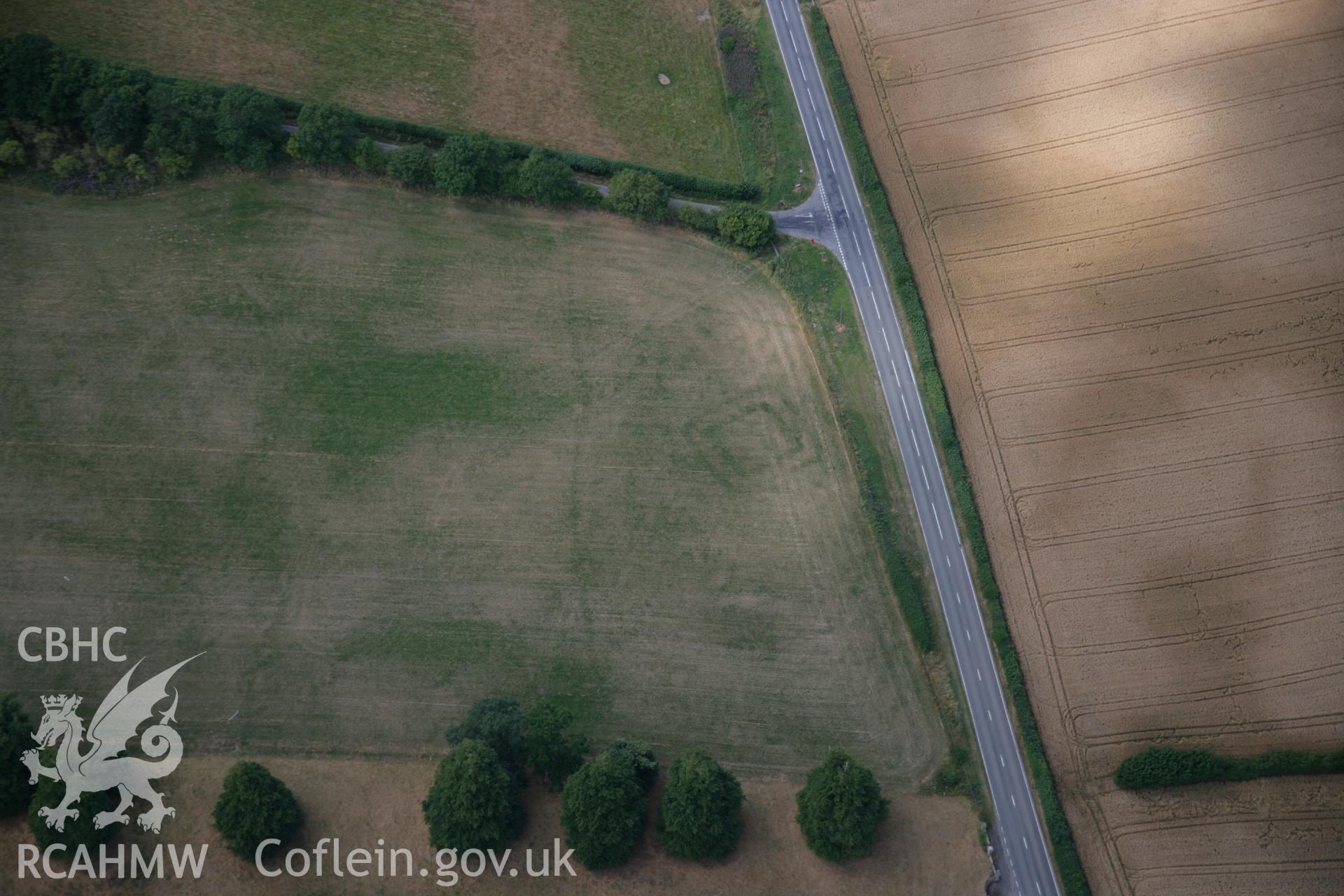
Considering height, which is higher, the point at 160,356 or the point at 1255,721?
the point at 160,356

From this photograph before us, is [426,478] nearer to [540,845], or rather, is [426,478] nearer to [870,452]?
[540,845]

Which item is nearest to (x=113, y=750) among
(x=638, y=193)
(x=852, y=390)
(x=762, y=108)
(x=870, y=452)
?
(x=638, y=193)

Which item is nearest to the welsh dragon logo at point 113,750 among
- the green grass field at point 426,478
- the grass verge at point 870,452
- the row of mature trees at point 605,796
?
the green grass field at point 426,478

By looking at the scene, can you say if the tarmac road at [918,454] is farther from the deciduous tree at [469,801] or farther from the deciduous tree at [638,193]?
the deciduous tree at [469,801]

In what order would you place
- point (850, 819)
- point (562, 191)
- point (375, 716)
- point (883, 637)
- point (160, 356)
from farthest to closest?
point (562, 191) < point (160, 356) < point (883, 637) < point (375, 716) < point (850, 819)

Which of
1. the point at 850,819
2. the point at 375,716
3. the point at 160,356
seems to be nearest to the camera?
the point at 850,819

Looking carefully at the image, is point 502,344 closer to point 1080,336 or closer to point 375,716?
point 375,716

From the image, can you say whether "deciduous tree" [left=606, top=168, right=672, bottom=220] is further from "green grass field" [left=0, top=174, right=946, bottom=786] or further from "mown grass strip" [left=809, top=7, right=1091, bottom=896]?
"mown grass strip" [left=809, top=7, right=1091, bottom=896]

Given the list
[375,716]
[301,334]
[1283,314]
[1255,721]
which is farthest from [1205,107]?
[375,716]
